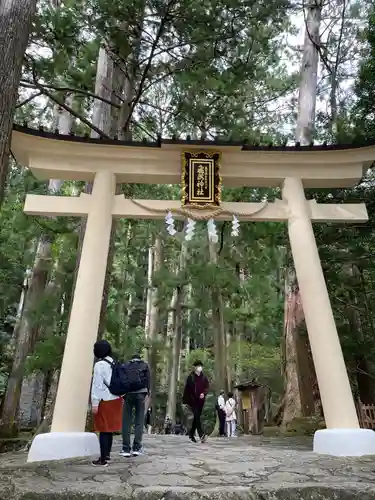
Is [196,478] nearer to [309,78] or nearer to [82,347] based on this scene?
[82,347]

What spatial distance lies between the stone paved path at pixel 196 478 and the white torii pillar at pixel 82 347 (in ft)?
1.28

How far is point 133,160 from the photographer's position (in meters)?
6.74

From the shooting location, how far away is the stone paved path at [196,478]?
3146mm

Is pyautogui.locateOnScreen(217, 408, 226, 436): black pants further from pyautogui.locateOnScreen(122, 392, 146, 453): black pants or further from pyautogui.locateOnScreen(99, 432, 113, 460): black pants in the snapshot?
pyautogui.locateOnScreen(99, 432, 113, 460): black pants

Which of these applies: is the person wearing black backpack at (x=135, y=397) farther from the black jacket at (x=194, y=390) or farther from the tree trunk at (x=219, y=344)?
the tree trunk at (x=219, y=344)

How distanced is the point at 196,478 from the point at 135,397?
160 cm

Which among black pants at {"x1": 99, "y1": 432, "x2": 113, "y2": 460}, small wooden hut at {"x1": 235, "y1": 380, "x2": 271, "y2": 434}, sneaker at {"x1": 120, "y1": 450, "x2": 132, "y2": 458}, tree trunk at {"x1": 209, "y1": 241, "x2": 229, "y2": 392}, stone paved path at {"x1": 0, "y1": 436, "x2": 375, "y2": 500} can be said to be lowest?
stone paved path at {"x1": 0, "y1": 436, "x2": 375, "y2": 500}

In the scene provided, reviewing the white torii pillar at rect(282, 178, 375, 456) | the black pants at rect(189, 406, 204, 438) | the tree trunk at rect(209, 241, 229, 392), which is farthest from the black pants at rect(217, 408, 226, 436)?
the white torii pillar at rect(282, 178, 375, 456)

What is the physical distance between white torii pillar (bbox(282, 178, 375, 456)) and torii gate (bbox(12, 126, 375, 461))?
1cm

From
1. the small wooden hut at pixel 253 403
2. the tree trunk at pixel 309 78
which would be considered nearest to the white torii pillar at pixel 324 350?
the tree trunk at pixel 309 78

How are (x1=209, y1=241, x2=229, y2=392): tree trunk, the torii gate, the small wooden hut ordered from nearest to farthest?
the torii gate < (x1=209, y1=241, x2=229, y2=392): tree trunk < the small wooden hut

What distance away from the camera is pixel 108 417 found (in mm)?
4543

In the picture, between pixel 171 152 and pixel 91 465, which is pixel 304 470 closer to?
pixel 91 465

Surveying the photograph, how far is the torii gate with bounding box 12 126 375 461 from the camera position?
18.3 ft
